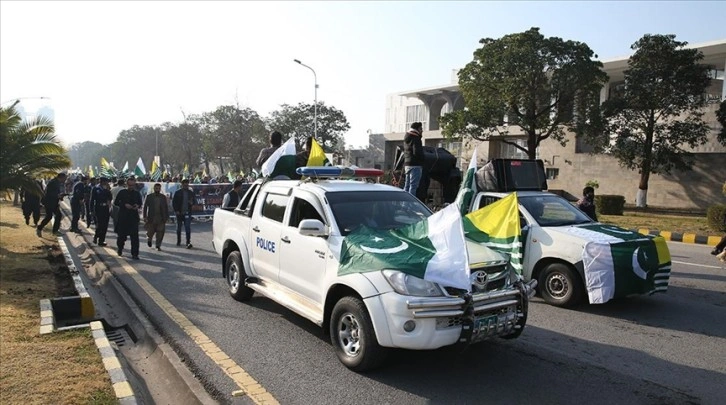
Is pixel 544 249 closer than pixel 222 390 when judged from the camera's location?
No

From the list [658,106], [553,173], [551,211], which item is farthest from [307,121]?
[551,211]

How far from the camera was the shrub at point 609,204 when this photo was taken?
24359 millimetres

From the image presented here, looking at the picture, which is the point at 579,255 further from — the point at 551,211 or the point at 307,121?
the point at 307,121

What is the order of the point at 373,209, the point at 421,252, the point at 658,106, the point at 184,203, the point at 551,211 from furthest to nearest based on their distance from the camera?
1. the point at 658,106
2. the point at 184,203
3. the point at 551,211
4. the point at 373,209
5. the point at 421,252

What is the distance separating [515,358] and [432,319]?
Result: 4.90 ft

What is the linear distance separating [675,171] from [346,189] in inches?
1314

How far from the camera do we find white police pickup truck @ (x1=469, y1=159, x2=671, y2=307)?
6.54m

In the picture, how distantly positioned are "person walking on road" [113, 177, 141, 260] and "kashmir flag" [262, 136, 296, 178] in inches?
198

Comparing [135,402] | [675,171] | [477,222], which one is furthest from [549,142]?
[135,402]

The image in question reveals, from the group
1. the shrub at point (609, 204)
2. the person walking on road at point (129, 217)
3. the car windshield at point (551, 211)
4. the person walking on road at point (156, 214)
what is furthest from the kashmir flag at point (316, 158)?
the shrub at point (609, 204)

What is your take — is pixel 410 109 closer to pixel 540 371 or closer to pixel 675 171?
pixel 675 171

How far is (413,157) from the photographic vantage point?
9.34 m

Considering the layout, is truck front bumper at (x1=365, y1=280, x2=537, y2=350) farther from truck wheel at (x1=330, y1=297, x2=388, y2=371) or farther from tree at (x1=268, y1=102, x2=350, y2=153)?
tree at (x1=268, y1=102, x2=350, y2=153)

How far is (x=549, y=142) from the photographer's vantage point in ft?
138
